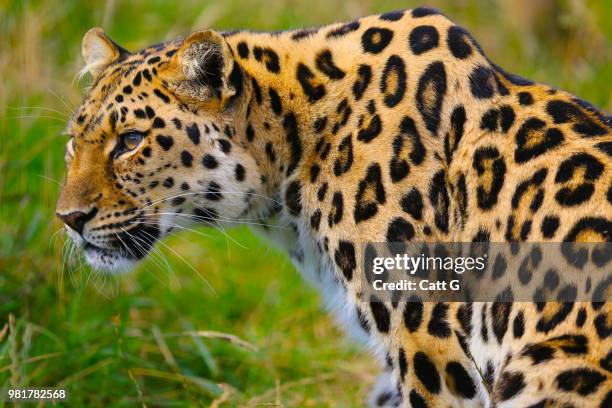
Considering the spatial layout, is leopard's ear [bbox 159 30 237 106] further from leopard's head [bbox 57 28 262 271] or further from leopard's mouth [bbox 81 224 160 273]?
leopard's mouth [bbox 81 224 160 273]

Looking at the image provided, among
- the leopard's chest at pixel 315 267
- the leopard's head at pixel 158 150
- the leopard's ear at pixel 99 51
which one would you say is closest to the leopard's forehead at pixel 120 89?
the leopard's head at pixel 158 150

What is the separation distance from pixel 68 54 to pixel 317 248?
558 centimetres

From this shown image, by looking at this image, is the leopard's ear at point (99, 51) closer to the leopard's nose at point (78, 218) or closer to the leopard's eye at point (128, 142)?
the leopard's eye at point (128, 142)

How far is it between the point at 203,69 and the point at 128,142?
58 centimetres

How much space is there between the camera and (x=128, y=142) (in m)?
6.03

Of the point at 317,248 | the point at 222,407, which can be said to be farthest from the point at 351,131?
the point at 222,407

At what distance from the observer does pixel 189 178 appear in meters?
6.08

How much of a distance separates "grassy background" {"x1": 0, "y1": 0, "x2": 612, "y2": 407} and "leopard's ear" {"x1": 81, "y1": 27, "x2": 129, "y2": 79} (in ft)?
1.52

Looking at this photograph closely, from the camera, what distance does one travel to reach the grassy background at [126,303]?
A: 285 inches

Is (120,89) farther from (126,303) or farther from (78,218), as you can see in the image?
(126,303)

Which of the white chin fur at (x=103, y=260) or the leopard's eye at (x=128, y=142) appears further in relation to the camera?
the white chin fur at (x=103, y=260)

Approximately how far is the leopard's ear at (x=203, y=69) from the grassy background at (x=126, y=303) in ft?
2.75

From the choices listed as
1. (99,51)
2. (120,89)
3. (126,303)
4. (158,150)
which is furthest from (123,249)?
(126,303)

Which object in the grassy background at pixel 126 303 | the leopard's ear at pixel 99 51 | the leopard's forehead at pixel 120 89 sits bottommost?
the grassy background at pixel 126 303
